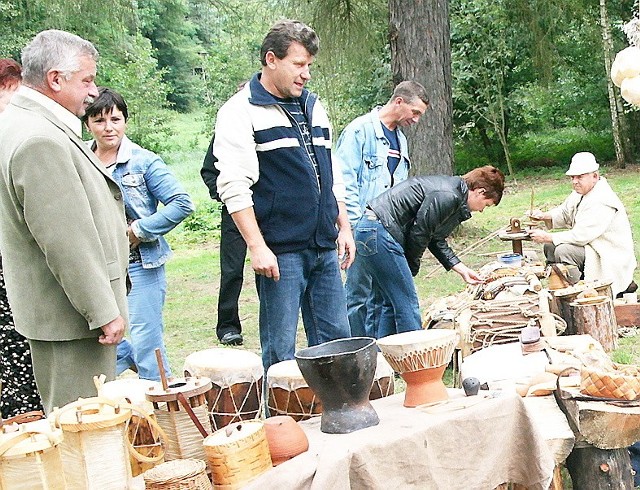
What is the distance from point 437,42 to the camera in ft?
28.9

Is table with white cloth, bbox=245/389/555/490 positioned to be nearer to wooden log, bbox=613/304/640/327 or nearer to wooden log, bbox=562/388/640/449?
wooden log, bbox=562/388/640/449

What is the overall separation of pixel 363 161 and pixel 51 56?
2490 mm

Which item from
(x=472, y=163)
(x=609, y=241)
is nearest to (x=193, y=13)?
(x=472, y=163)

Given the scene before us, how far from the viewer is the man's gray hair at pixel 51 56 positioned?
2.60 m

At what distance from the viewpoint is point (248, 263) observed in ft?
31.7

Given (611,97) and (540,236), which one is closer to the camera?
(540,236)

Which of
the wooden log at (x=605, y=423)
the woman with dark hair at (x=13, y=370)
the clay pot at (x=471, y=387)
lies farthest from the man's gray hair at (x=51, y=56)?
the wooden log at (x=605, y=423)

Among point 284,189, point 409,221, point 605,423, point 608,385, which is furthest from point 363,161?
point 605,423

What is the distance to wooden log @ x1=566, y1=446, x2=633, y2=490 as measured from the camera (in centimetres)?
290

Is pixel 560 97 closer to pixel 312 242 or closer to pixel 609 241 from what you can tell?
pixel 609 241

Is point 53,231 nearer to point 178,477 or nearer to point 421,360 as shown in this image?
point 178,477

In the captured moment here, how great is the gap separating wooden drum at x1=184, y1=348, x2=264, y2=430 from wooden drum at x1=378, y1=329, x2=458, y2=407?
1.32 feet

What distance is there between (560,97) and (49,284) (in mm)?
16857

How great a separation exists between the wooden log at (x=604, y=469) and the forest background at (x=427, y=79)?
332cm
